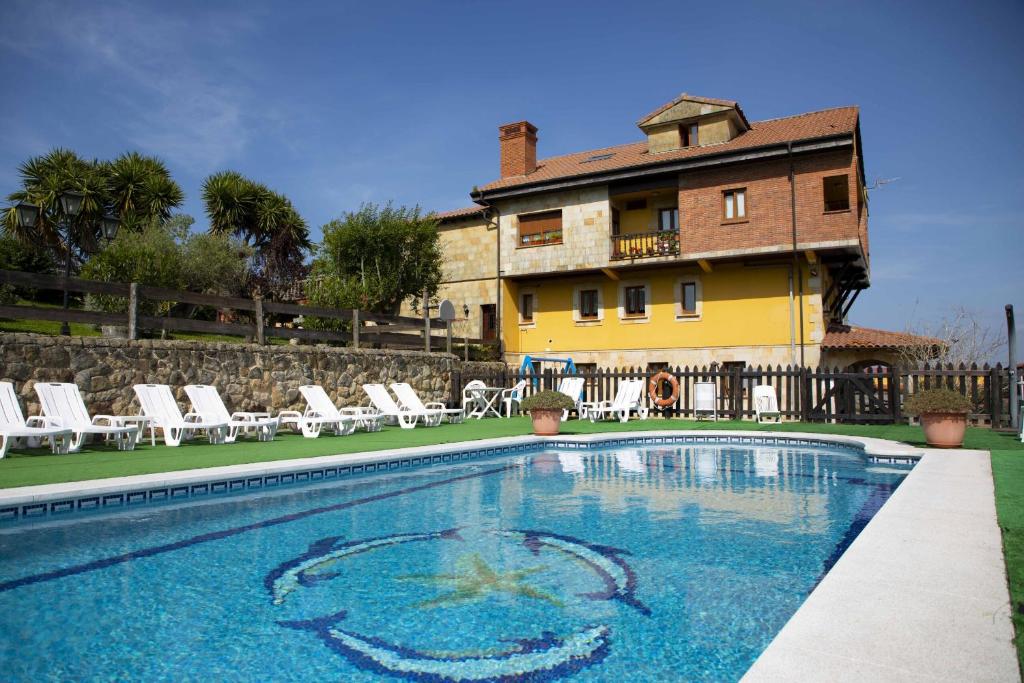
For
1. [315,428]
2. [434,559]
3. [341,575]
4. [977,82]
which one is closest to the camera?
[341,575]

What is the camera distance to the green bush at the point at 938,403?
9484 millimetres

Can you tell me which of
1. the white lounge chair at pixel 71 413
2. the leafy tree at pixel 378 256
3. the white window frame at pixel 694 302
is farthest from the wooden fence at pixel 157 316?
the white window frame at pixel 694 302

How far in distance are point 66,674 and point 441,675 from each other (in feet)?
5.29

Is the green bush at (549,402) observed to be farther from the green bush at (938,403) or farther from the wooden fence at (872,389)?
the wooden fence at (872,389)

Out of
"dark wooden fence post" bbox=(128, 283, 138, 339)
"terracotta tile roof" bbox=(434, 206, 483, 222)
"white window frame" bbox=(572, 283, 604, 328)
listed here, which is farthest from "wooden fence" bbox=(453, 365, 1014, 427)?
"terracotta tile roof" bbox=(434, 206, 483, 222)

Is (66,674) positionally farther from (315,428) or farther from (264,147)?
(264,147)

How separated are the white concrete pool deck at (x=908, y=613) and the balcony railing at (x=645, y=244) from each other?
59.5 ft

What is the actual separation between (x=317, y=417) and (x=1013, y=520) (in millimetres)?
10546

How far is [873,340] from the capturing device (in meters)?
20.6

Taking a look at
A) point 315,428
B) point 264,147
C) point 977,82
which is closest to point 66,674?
point 315,428

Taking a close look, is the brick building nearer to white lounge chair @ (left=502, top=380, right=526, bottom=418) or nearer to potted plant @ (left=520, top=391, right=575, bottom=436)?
white lounge chair @ (left=502, top=380, right=526, bottom=418)

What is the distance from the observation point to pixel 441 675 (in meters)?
2.83

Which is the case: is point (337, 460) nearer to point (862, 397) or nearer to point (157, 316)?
point (157, 316)

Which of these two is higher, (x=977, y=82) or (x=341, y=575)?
(x=977, y=82)
